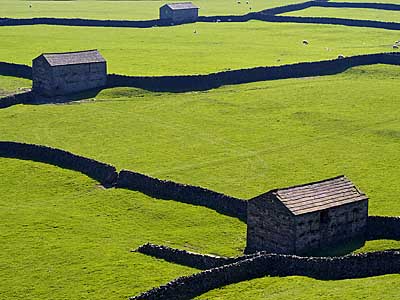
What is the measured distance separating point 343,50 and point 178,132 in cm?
5369

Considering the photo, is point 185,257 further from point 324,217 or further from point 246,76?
point 246,76

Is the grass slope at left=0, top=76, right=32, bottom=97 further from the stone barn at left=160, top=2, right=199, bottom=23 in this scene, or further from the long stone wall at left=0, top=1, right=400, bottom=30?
the stone barn at left=160, top=2, right=199, bottom=23

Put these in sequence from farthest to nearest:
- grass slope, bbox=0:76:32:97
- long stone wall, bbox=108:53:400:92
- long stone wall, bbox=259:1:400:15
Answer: long stone wall, bbox=259:1:400:15 < long stone wall, bbox=108:53:400:92 < grass slope, bbox=0:76:32:97

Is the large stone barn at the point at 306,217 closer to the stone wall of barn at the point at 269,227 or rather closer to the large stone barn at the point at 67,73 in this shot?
the stone wall of barn at the point at 269,227

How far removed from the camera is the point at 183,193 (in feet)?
194

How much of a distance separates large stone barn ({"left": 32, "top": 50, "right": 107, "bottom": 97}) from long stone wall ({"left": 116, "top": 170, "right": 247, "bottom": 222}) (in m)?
34.0

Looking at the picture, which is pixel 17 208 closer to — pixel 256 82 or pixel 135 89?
pixel 135 89

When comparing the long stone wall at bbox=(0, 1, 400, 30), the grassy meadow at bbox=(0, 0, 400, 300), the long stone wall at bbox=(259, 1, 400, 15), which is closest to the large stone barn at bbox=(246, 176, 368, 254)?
the grassy meadow at bbox=(0, 0, 400, 300)

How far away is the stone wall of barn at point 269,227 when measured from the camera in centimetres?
4788

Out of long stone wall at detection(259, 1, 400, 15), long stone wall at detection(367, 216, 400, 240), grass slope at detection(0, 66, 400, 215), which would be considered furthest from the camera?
long stone wall at detection(259, 1, 400, 15)

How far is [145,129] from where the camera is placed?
8000 cm

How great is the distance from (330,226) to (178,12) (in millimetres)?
115138

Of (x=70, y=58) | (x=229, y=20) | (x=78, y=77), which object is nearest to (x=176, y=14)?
(x=229, y=20)

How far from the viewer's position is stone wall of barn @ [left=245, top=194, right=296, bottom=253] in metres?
47.9
